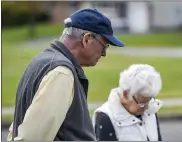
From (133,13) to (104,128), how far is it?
0.61 meters

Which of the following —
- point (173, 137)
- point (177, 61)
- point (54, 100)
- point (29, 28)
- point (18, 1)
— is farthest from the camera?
point (29, 28)

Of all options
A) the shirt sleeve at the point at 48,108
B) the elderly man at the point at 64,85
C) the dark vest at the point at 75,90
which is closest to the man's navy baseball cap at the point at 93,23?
the elderly man at the point at 64,85

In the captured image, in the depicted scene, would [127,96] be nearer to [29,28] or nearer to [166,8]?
[166,8]

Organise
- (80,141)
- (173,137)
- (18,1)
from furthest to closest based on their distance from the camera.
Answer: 1. (173,137)
2. (18,1)
3. (80,141)

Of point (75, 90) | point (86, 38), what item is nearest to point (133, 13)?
point (86, 38)

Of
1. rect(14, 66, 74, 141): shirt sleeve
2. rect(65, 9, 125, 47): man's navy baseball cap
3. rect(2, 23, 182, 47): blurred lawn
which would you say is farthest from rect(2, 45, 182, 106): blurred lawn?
rect(14, 66, 74, 141): shirt sleeve

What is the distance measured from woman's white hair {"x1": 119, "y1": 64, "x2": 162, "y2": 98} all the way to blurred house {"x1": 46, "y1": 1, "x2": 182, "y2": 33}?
0.27 meters

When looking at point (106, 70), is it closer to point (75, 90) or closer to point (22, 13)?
point (22, 13)

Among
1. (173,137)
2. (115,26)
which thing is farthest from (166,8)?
(173,137)

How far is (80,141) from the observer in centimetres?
188

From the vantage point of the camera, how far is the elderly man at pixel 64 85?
173 cm

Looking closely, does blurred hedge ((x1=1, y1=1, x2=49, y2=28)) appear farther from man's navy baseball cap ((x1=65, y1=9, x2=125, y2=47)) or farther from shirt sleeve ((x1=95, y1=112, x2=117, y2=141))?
shirt sleeve ((x1=95, y1=112, x2=117, y2=141))

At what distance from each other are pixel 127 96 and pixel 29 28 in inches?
34.4

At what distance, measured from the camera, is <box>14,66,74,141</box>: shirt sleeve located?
172cm
